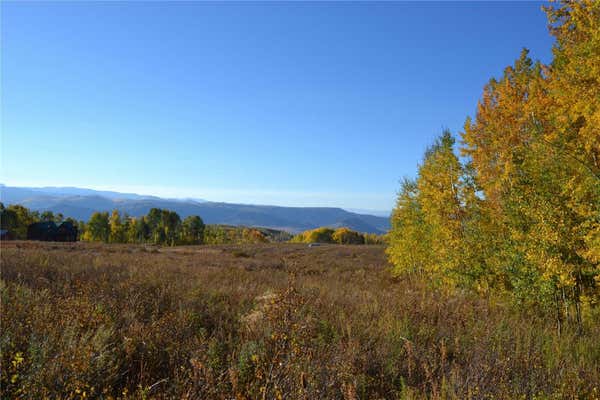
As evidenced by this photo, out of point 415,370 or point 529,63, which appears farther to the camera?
point 529,63

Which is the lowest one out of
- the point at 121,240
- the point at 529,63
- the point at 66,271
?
the point at 121,240

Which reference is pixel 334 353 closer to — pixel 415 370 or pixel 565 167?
pixel 415 370

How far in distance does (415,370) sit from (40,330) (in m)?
5.07

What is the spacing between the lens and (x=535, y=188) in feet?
28.8

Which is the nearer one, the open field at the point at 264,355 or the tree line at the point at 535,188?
the open field at the point at 264,355

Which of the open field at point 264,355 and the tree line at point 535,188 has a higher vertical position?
the tree line at point 535,188

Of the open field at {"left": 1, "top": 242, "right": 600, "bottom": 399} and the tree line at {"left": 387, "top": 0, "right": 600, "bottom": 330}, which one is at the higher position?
the tree line at {"left": 387, "top": 0, "right": 600, "bottom": 330}

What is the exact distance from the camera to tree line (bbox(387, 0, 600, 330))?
300 inches

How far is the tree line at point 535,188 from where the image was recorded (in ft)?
25.0

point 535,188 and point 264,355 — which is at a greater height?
point 535,188

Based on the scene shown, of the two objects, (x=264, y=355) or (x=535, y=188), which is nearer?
(x=264, y=355)

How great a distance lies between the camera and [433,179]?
1279 cm

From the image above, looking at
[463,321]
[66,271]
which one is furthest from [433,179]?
[66,271]

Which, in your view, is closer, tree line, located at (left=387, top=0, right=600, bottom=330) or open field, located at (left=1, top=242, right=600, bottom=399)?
open field, located at (left=1, top=242, right=600, bottom=399)
